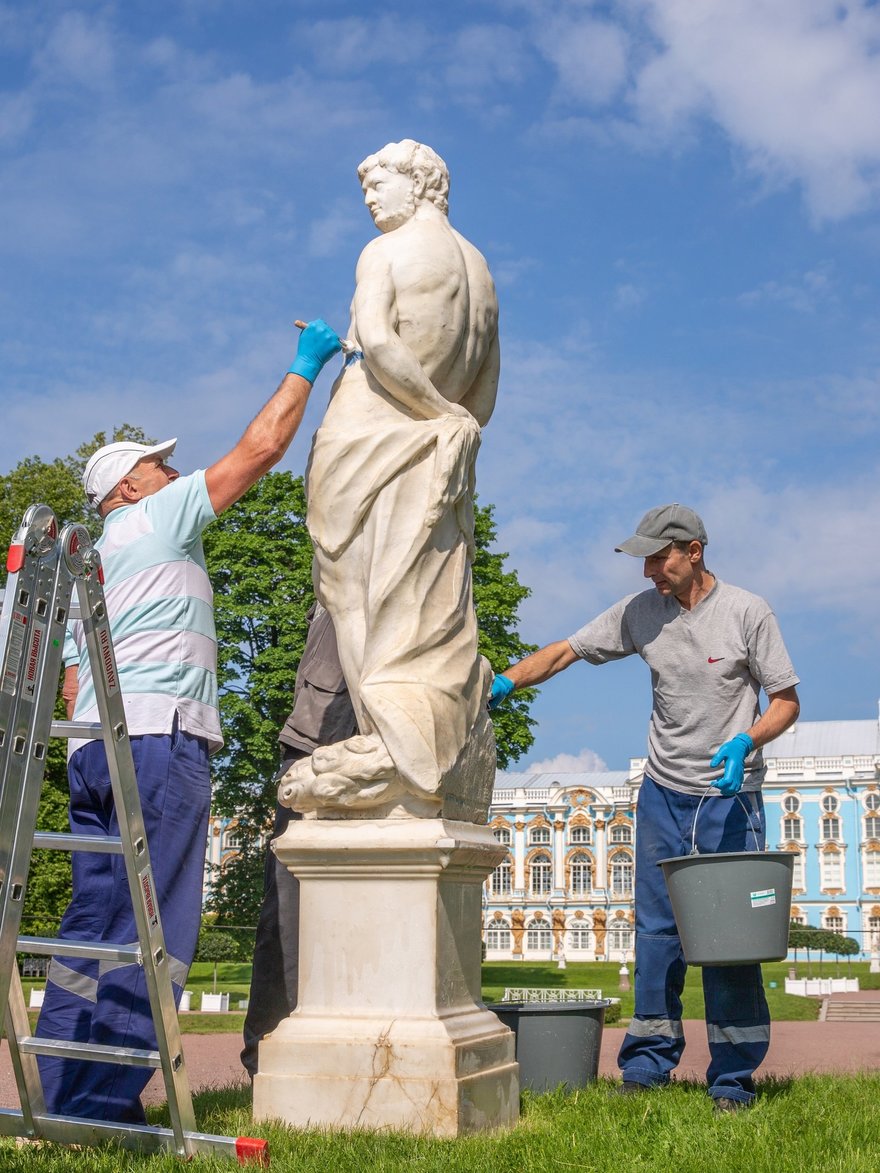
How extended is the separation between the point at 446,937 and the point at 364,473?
1568mm

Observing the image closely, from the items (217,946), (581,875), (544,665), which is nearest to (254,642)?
(217,946)

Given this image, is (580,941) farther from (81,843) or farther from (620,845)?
(81,843)

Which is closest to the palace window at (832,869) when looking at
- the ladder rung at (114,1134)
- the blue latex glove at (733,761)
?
the blue latex glove at (733,761)

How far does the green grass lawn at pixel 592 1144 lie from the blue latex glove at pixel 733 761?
3.60 feet

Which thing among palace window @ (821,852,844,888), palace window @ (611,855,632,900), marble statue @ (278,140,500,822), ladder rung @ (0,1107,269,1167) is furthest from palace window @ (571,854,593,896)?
ladder rung @ (0,1107,269,1167)

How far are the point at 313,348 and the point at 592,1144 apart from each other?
2723 millimetres

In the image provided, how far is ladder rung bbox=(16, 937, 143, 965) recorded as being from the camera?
333 cm

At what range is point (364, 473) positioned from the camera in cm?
448

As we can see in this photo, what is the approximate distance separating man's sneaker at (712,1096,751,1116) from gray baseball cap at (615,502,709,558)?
2026 millimetres

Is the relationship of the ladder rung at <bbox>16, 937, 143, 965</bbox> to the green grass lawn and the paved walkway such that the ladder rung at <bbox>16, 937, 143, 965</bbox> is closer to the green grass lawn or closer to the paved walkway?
the green grass lawn

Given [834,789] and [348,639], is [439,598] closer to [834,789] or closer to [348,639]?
[348,639]

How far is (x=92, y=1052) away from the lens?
11.3 feet

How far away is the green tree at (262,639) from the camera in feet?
78.5

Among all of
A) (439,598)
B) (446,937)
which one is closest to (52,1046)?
(446,937)
